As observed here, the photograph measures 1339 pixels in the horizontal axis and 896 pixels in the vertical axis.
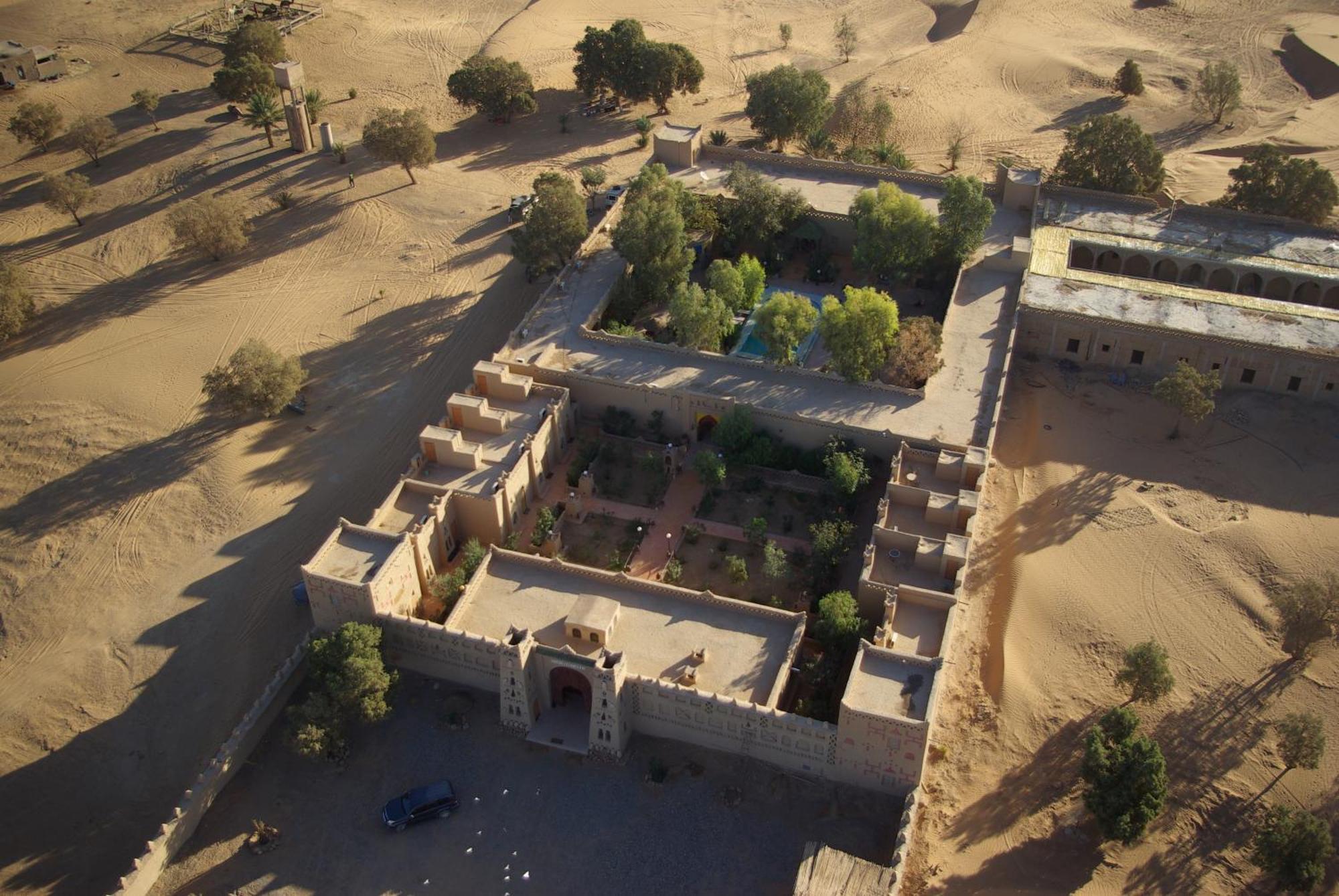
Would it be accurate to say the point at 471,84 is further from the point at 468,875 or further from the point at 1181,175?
the point at 468,875

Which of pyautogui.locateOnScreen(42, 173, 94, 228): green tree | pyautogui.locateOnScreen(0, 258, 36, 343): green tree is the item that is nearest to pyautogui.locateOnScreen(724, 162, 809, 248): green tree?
pyautogui.locateOnScreen(0, 258, 36, 343): green tree

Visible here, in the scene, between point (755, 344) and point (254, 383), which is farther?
point (755, 344)

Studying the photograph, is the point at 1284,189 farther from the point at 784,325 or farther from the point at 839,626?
the point at 839,626

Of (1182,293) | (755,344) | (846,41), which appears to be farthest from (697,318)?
(846,41)

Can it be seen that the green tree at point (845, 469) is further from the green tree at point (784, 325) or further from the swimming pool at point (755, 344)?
the swimming pool at point (755, 344)

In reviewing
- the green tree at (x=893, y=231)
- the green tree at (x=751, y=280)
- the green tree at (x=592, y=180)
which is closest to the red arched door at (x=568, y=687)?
the green tree at (x=751, y=280)
